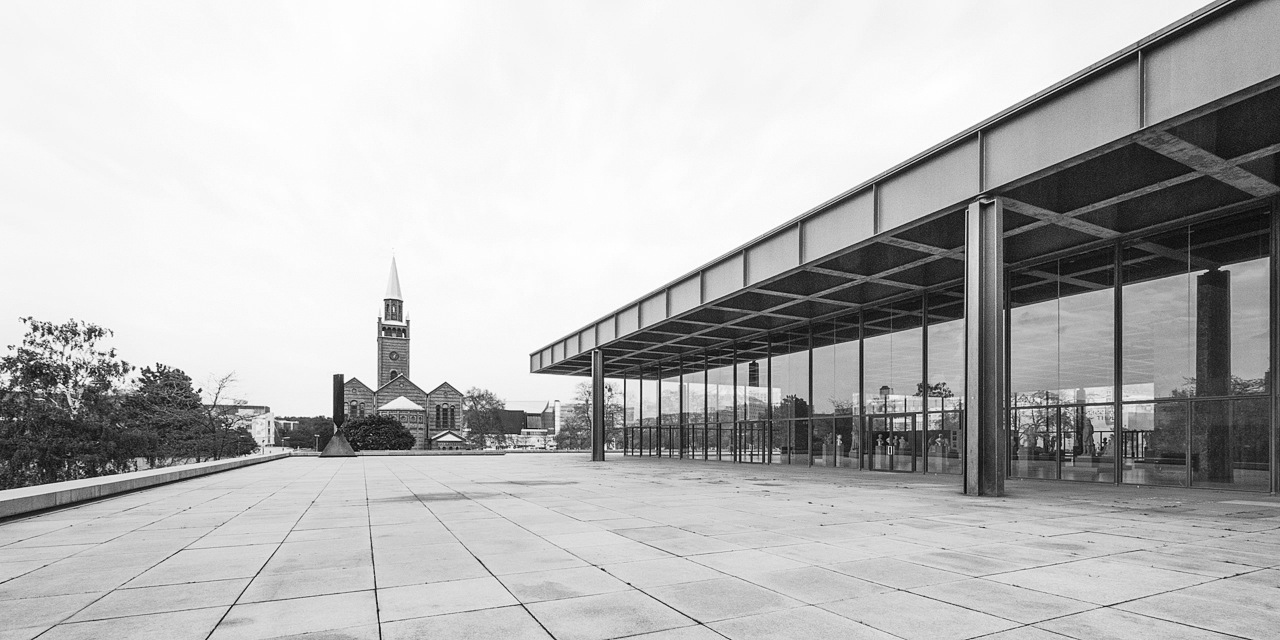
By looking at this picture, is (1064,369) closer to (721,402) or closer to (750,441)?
(750,441)

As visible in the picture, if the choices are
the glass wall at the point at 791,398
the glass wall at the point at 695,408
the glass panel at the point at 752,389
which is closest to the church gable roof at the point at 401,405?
the glass wall at the point at 695,408

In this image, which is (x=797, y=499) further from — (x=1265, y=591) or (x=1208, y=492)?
(x=1208, y=492)

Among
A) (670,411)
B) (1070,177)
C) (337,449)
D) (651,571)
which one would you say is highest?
(1070,177)

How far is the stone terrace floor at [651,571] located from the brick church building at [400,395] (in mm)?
82898

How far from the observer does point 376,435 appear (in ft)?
193

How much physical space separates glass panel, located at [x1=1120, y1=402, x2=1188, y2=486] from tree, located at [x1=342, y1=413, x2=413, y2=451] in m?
53.7

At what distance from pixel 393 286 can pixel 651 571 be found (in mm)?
133434

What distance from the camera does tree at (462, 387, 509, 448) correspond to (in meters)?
100

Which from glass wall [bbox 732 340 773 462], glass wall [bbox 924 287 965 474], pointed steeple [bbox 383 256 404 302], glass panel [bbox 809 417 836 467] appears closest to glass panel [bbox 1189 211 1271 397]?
glass wall [bbox 924 287 965 474]

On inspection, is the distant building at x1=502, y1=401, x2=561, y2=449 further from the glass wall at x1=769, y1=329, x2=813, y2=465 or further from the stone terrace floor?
the stone terrace floor

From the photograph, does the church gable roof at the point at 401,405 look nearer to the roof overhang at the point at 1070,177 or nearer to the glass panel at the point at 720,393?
the glass panel at the point at 720,393

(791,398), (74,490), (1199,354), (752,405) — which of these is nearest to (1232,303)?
(1199,354)

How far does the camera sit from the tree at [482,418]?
329ft

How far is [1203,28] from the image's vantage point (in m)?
9.32
